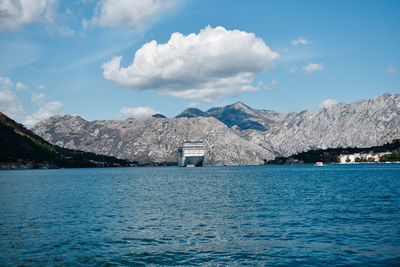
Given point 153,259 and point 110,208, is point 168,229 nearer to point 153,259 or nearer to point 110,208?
point 153,259

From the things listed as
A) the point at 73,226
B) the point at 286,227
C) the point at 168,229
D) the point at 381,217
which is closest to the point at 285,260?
the point at 286,227

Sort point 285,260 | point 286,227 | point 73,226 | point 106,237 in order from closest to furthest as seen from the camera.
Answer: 1. point 285,260
2. point 106,237
3. point 286,227
4. point 73,226

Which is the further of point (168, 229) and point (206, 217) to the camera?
point (206, 217)

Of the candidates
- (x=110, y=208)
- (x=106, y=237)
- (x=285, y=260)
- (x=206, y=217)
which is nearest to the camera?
(x=285, y=260)

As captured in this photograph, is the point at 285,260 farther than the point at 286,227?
No

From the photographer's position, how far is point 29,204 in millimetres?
60781

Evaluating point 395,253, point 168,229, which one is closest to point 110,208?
point 168,229

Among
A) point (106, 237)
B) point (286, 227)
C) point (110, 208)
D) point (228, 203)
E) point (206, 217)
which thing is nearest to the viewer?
point (106, 237)

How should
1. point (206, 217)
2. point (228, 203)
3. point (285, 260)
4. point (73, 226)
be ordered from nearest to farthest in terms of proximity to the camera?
1. point (285, 260)
2. point (73, 226)
3. point (206, 217)
4. point (228, 203)

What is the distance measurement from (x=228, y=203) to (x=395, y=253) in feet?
114

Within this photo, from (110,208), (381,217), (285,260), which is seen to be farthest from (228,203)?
(285,260)

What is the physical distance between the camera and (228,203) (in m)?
58.8

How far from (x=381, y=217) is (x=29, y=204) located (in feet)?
187

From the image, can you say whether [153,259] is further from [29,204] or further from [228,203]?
[29,204]
